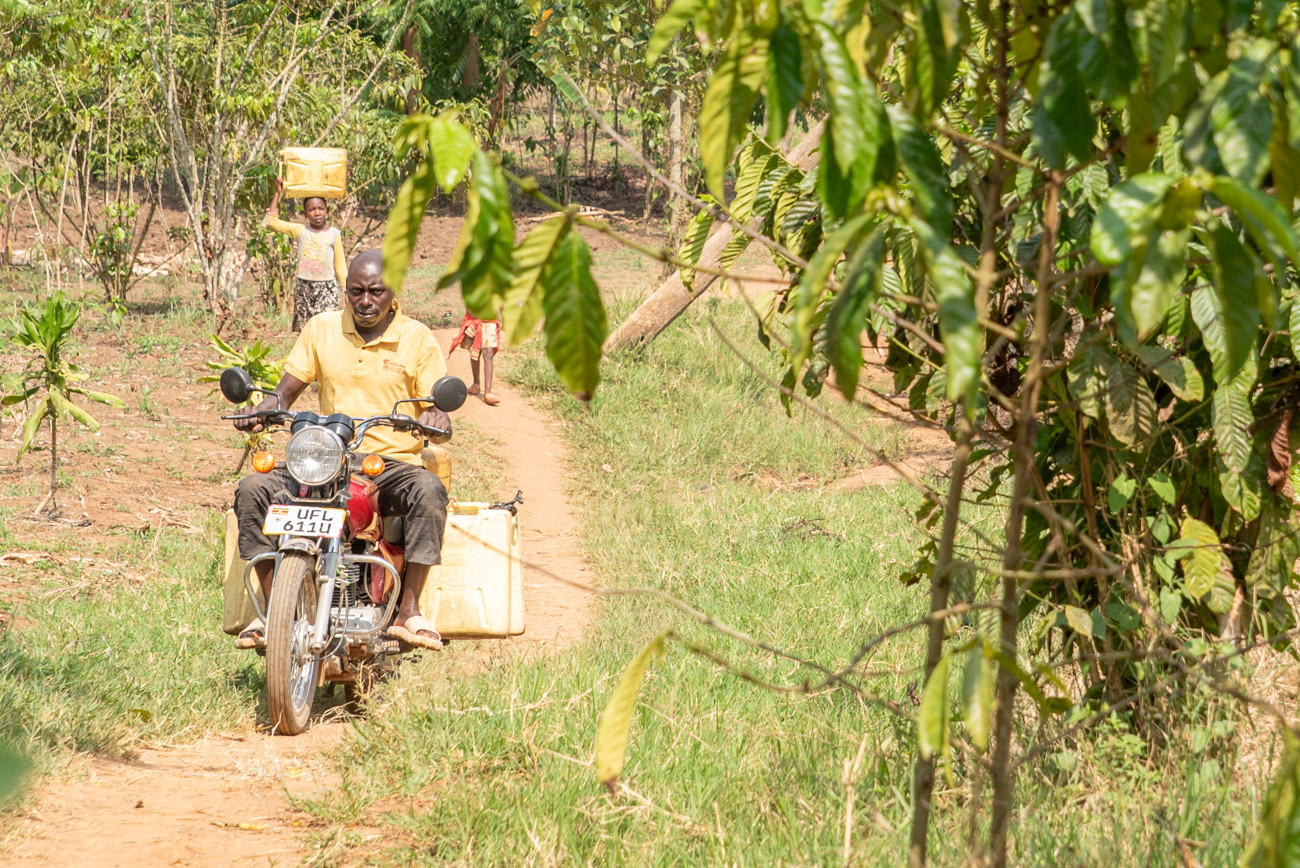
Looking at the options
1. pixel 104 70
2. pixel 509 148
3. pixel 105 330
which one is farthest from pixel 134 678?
pixel 509 148

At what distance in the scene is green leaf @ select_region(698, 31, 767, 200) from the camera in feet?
4.74

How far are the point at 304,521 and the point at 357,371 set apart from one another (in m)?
0.76

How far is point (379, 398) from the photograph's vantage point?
192 inches

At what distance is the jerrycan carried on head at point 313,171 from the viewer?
9.29m

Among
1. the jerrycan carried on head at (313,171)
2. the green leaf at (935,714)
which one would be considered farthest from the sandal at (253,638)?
the jerrycan carried on head at (313,171)

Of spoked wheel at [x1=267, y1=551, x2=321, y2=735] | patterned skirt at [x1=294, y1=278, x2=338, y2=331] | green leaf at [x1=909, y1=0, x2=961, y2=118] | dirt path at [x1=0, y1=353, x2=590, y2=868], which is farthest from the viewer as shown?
patterned skirt at [x1=294, y1=278, x2=338, y2=331]

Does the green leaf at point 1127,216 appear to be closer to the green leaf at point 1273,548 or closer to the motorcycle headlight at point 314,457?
the green leaf at point 1273,548

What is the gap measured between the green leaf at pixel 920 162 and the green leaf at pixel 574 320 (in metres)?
0.40

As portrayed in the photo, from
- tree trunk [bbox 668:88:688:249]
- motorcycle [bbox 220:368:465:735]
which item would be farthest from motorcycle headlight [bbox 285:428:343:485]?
tree trunk [bbox 668:88:688:249]

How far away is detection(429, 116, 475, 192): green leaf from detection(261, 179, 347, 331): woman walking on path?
8.30 meters

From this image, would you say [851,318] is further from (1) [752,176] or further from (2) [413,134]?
(1) [752,176]

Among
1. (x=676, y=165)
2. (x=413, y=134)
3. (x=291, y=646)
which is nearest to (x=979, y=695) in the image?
(x=413, y=134)

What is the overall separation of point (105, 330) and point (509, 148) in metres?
17.5

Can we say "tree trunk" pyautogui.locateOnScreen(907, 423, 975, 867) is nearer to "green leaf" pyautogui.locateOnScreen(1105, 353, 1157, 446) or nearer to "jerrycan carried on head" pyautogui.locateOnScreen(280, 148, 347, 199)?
"green leaf" pyautogui.locateOnScreen(1105, 353, 1157, 446)
